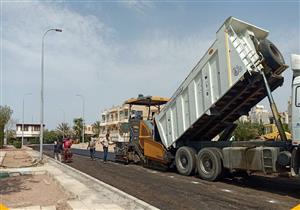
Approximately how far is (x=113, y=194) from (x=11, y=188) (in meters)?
3.63

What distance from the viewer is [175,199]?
938 cm

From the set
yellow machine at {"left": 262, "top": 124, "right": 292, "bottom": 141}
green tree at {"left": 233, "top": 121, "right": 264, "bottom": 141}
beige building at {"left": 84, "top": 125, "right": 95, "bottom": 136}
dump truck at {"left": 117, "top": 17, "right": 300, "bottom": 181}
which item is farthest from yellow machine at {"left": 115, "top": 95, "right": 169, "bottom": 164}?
beige building at {"left": 84, "top": 125, "right": 95, "bottom": 136}

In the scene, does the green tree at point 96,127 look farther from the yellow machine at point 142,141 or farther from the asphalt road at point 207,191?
the asphalt road at point 207,191

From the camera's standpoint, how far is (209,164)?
504 inches

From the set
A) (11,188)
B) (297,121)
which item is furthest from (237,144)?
(11,188)

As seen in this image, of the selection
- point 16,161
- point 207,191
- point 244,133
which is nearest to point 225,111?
point 207,191

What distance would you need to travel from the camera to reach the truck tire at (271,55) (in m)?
10.7

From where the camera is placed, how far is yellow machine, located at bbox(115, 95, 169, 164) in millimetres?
15688

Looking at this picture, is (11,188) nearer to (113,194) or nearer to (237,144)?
(113,194)

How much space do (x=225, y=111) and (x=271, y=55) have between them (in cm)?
292

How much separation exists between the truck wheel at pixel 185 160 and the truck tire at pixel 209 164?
1.55 feet

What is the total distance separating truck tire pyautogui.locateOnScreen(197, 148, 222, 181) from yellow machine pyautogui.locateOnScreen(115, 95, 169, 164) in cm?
220

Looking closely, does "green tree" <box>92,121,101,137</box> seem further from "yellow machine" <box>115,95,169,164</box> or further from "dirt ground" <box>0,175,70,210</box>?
"dirt ground" <box>0,175,70,210</box>

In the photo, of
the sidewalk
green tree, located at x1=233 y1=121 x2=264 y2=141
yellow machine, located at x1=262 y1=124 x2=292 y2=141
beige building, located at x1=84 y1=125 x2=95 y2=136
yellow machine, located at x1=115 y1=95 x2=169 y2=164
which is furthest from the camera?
beige building, located at x1=84 y1=125 x2=95 y2=136
